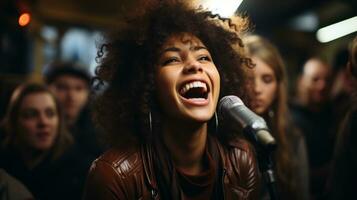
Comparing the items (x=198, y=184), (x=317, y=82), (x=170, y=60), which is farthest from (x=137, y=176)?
(x=317, y=82)

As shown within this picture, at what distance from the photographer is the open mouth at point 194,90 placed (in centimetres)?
205

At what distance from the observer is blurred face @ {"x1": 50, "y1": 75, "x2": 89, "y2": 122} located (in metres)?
4.38

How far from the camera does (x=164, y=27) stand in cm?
221

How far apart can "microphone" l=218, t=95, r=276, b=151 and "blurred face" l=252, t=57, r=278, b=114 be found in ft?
4.31

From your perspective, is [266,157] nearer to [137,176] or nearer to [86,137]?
[137,176]

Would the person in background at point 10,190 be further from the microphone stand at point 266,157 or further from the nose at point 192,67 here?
the microphone stand at point 266,157

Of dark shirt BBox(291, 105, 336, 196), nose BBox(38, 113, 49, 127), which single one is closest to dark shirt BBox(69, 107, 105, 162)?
nose BBox(38, 113, 49, 127)

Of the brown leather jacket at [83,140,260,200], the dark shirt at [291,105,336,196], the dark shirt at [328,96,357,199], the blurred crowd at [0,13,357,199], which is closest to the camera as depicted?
the brown leather jacket at [83,140,260,200]

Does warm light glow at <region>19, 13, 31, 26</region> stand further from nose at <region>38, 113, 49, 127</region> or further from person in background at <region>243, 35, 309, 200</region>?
person in background at <region>243, 35, 309, 200</region>

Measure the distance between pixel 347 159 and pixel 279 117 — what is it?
1015 mm

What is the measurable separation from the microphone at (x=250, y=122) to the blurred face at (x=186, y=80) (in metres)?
0.24

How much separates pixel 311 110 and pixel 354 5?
50.2 inches

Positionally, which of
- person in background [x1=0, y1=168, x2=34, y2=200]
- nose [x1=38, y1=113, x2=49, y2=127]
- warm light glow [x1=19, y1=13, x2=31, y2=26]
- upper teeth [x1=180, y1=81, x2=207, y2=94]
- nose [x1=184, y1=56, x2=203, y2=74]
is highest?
warm light glow [x1=19, y1=13, x2=31, y2=26]

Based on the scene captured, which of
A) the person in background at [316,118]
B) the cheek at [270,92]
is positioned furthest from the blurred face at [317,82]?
the cheek at [270,92]
